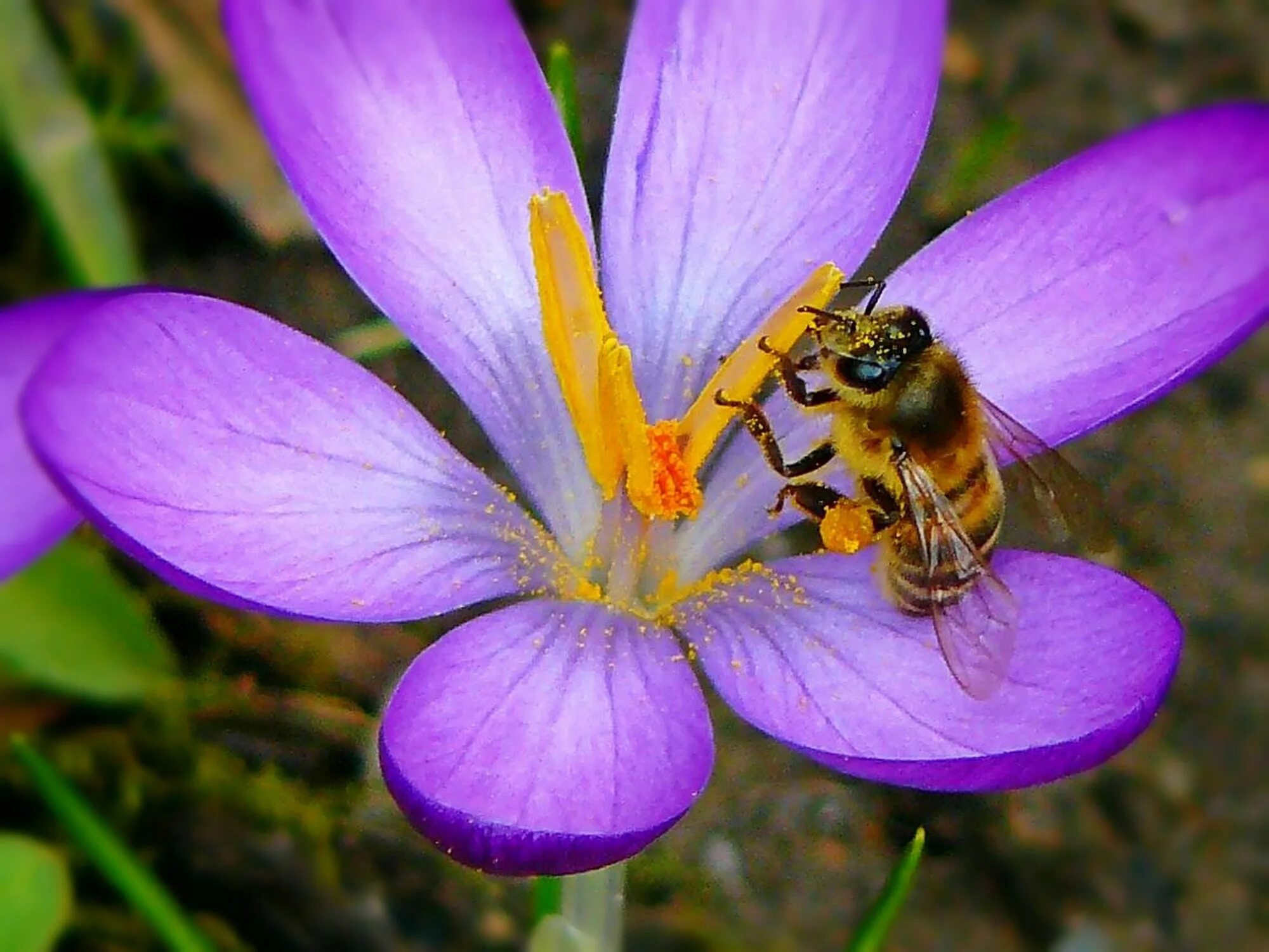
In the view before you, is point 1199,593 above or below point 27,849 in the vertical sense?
below

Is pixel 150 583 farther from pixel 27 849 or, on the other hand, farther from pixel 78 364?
pixel 78 364

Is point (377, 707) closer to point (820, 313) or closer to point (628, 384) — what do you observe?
point (628, 384)

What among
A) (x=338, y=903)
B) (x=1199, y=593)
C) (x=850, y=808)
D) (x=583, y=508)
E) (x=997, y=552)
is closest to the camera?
(x=997, y=552)

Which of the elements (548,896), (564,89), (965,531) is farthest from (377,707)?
(965,531)

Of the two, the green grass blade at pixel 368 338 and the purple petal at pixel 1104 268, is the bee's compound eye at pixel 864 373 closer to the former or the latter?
the purple petal at pixel 1104 268

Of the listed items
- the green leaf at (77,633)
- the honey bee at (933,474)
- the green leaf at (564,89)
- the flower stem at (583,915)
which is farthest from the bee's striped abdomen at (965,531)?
the green leaf at (77,633)

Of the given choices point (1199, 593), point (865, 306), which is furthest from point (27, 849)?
point (1199, 593)
